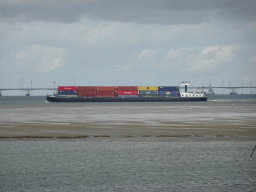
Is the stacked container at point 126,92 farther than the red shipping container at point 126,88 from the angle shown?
No

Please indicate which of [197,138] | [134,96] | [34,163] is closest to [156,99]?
[134,96]

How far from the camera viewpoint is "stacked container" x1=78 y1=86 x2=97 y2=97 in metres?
134

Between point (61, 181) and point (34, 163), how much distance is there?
3159 mm

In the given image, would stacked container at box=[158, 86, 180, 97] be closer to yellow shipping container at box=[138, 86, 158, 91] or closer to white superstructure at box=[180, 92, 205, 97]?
yellow shipping container at box=[138, 86, 158, 91]

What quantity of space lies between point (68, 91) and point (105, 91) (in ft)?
47.9

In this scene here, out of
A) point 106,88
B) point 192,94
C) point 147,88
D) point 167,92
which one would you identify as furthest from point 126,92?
point 192,94

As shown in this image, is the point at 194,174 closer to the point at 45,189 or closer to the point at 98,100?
the point at 45,189

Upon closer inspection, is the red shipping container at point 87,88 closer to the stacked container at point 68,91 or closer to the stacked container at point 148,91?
the stacked container at point 68,91

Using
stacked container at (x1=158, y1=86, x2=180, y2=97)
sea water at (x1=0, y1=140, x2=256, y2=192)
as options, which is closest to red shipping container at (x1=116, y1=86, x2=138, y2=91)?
stacked container at (x1=158, y1=86, x2=180, y2=97)

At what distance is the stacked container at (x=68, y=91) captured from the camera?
5349 inches

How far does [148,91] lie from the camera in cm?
13812

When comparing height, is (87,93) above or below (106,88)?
below

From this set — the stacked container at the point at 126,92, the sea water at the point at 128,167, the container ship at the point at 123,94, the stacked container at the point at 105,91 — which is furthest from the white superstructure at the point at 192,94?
the sea water at the point at 128,167

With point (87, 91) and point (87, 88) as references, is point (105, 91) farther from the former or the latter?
point (87, 88)
